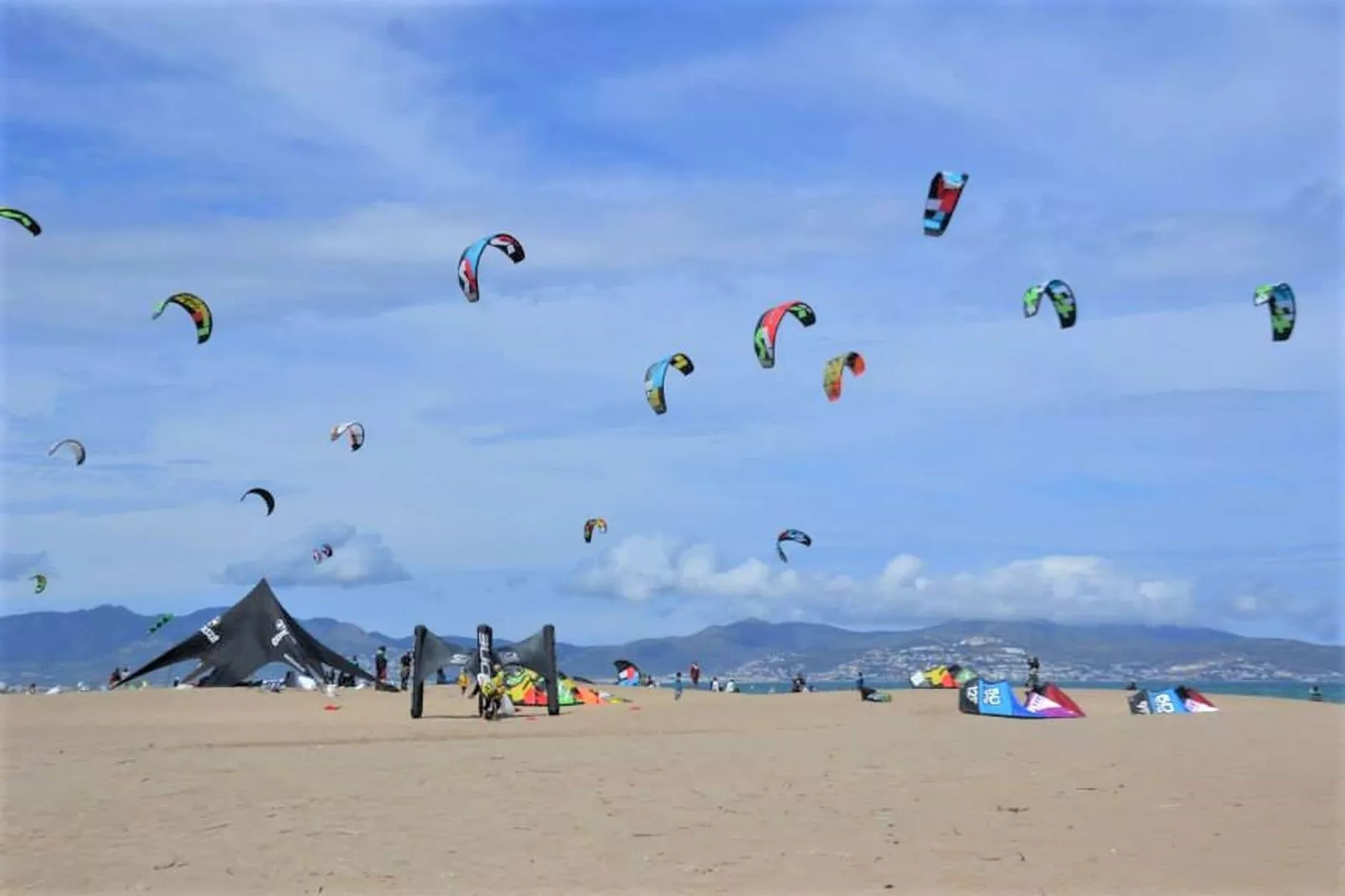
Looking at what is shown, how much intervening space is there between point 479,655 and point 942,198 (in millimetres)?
11995

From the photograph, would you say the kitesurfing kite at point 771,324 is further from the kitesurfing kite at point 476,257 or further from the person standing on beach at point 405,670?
the person standing on beach at point 405,670

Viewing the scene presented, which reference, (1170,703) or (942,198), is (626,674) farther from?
(942,198)

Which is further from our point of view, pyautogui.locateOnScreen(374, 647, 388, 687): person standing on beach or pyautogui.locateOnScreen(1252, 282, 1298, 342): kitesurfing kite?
pyautogui.locateOnScreen(374, 647, 388, 687): person standing on beach

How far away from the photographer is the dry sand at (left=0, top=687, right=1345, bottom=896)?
9.12m

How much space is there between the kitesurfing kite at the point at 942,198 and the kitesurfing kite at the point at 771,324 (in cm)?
A: 521

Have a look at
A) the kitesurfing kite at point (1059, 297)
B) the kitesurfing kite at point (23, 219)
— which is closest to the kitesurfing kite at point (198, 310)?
the kitesurfing kite at point (23, 219)

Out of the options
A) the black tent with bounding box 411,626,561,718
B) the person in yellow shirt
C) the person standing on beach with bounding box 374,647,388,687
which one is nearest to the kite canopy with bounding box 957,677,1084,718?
the black tent with bounding box 411,626,561,718

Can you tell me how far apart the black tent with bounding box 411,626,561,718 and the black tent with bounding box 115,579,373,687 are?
1031 centimetres

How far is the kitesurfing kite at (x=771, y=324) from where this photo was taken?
27.0 metres

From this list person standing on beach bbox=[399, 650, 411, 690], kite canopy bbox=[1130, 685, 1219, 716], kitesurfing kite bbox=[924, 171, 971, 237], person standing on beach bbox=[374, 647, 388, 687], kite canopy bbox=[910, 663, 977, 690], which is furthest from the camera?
person standing on beach bbox=[399, 650, 411, 690]

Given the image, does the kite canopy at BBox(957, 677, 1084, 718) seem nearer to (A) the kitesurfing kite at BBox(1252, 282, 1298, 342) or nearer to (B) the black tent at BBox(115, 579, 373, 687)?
(A) the kitesurfing kite at BBox(1252, 282, 1298, 342)

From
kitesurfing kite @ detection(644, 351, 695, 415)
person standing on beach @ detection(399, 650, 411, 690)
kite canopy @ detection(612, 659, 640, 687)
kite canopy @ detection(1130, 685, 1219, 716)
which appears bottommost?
kite canopy @ detection(612, 659, 640, 687)

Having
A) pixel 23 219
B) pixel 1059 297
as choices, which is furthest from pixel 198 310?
pixel 1059 297

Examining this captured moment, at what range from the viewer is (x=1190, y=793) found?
12.8 metres
